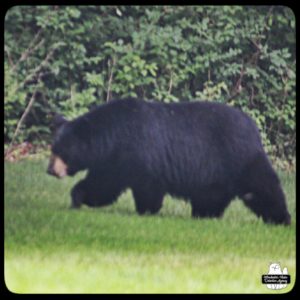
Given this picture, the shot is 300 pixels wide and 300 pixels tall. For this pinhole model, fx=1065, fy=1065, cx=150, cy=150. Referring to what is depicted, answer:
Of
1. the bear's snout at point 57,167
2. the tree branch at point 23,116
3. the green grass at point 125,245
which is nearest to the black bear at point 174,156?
the bear's snout at point 57,167

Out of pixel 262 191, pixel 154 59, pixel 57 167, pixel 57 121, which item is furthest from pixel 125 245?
pixel 154 59

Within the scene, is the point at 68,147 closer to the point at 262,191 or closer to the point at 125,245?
the point at 125,245

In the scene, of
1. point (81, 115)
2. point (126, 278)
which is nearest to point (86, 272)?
point (126, 278)

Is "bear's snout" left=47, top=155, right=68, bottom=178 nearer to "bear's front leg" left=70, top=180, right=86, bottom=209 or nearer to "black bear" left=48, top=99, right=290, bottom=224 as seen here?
"black bear" left=48, top=99, right=290, bottom=224

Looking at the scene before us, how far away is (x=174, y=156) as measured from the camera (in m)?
8.70

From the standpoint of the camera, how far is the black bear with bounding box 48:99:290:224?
8523 mm

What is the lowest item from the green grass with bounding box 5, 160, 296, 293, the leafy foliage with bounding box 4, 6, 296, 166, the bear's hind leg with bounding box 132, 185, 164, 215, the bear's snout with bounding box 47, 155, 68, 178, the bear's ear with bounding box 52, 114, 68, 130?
the green grass with bounding box 5, 160, 296, 293

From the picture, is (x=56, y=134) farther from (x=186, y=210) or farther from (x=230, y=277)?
(x=230, y=277)

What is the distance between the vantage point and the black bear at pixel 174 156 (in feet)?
28.0

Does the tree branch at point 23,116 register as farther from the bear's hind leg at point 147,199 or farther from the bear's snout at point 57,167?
the bear's hind leg at point 147,199

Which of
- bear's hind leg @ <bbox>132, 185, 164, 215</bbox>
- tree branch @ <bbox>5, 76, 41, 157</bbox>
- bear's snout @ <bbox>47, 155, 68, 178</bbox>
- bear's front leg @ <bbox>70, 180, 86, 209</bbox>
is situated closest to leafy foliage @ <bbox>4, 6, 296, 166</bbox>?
tree branch @ <bbox>5, 76, 41, 157</bbox>

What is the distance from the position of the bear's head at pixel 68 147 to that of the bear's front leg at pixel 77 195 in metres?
0.23

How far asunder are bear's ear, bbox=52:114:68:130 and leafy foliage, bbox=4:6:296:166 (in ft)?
0.20

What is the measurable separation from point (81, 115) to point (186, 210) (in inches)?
44.8
